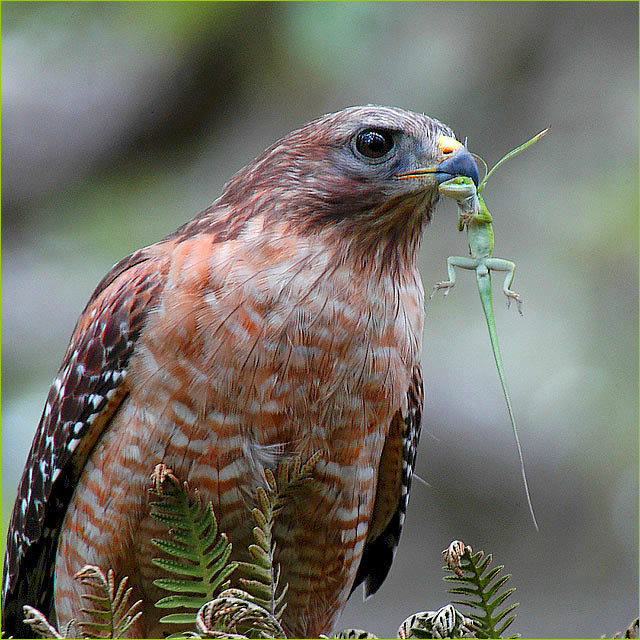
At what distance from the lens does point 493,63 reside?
19.0 ft

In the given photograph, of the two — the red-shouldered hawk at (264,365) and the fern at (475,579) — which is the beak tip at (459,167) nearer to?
the red-shouldered hawk at (264,365)

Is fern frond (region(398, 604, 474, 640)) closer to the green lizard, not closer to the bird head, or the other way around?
the green lizard

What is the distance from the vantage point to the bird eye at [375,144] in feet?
8.36

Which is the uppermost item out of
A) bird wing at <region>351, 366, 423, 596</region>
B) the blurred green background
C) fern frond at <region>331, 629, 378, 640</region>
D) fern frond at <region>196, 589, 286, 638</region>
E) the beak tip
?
the blurred green background

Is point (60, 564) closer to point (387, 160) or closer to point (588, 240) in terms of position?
point (387, 160)

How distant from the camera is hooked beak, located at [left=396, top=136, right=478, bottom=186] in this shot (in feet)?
8.06

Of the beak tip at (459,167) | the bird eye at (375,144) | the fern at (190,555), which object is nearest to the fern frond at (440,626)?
the fern at (190,555)

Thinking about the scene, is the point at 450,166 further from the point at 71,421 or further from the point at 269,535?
the point at 71,421

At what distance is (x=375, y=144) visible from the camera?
2.56 meters

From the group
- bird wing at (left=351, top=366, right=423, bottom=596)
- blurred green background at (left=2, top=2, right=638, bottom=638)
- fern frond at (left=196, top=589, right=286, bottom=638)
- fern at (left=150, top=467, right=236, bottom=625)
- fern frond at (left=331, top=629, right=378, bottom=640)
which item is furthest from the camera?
blurred green background at (left=2, top=2, right=638, bottom=638)

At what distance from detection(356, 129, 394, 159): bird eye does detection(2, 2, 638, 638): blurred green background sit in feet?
8.22

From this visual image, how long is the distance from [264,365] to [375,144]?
2.31 ft

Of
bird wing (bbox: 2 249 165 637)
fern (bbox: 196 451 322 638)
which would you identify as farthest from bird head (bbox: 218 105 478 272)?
fern (bbox: 196 451 322 638)

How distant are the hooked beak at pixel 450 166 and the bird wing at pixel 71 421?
79 centimetres
